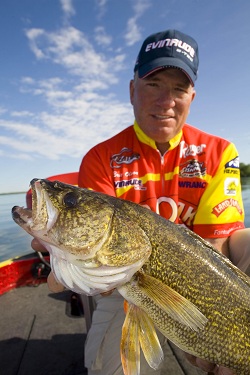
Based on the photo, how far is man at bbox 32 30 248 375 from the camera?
339 centimetres

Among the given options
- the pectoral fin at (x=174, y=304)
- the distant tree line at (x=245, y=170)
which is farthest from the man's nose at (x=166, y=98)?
the distant tree line at (x=245, y=170)

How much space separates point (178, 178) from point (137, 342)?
1993mm

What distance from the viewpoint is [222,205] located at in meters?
3.39

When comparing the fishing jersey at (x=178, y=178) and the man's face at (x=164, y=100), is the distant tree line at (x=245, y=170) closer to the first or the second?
the fishing jersey at (x=178, y=178)

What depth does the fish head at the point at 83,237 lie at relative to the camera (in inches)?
78.4

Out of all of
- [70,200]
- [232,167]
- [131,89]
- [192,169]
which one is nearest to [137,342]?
[70,200]

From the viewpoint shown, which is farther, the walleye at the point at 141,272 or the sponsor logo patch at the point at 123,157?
the sponsor logo patch at the point at 123,157

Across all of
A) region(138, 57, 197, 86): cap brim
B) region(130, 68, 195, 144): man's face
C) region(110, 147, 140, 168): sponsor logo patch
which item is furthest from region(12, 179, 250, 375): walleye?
region(138, 57, 197, 86): cap brim

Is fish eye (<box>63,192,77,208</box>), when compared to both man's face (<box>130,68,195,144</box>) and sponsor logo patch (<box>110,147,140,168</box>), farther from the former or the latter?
man's face (<box>130,68,195,144</box>)

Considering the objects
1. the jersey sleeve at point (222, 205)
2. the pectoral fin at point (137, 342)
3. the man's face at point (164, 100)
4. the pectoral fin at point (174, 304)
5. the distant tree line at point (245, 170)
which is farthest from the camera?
the distant tree line at point (245, 170)

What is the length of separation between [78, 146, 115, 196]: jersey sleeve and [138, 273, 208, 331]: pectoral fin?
5.06 ft

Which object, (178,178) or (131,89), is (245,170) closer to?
(131,89)

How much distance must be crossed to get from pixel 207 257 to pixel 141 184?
1477 mm

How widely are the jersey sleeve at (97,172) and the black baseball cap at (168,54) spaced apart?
109 cm
